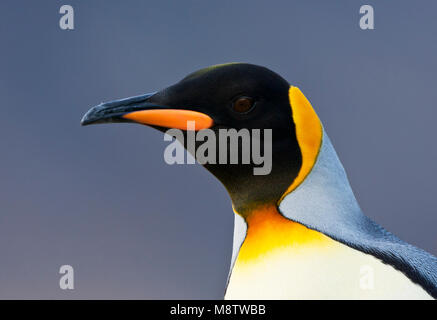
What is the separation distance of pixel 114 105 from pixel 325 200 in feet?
1.90

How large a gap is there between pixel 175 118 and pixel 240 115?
16 cm

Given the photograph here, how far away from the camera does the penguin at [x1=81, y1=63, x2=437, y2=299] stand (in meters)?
1.17

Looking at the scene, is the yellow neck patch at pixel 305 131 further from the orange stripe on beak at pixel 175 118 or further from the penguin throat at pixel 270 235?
the orange stripe on beak at pixel 175 118

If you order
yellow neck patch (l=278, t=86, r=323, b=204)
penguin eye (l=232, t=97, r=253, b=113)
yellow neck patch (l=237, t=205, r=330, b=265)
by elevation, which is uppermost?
penguin eye (l=232, t=97, r=253, b=113)

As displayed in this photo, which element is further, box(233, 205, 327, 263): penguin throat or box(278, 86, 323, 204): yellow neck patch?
box(278, 86, 323, 204): yellow neck patch

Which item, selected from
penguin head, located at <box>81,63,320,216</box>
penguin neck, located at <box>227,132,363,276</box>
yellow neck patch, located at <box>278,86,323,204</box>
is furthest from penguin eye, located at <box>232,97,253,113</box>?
penguin neck, located at <box>227,132,363,276</box>

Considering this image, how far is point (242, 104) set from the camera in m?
1.28

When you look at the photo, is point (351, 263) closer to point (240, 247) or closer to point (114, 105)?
point (240, 247)

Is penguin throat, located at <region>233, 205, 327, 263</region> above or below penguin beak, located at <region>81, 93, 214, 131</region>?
below

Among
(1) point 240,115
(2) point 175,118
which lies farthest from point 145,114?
(1) point 240,115

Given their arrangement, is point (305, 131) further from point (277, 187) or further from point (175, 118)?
point (175, 118)

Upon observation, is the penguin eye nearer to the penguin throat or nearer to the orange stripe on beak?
the orange stripe on beak

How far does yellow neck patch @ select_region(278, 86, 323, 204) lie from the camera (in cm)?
131
